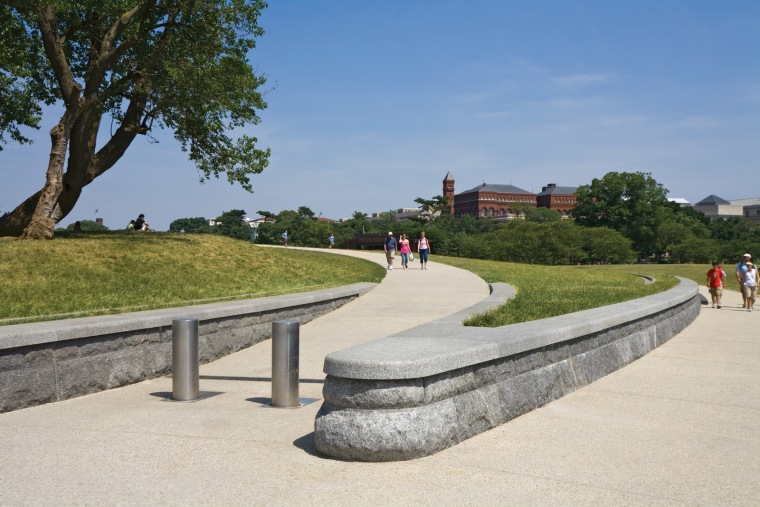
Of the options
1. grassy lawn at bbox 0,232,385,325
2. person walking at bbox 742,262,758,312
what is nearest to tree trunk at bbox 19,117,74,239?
grassy lawn at bbox 0,232,385,325

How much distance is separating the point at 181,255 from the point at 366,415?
13499 millimetres

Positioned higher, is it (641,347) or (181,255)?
(181,255)

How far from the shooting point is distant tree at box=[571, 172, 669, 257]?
319ft

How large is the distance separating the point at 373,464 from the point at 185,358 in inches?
107

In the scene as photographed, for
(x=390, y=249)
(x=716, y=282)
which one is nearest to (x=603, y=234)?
(x=390, y=249)

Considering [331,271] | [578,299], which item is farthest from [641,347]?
[331,271]

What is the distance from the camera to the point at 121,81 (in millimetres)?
21078

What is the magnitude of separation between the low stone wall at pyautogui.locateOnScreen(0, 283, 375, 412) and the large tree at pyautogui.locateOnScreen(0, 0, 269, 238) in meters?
10.8

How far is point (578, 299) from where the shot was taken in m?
12.3

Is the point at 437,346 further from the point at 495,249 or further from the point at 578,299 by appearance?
the point at 495,249

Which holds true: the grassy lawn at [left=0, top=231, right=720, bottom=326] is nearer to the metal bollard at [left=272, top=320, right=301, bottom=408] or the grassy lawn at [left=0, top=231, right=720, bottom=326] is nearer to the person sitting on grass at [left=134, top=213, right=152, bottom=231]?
the metal bollard at [left=272, top=320, right=301, bottom=408]

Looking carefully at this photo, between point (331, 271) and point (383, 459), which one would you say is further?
point (331, 271)

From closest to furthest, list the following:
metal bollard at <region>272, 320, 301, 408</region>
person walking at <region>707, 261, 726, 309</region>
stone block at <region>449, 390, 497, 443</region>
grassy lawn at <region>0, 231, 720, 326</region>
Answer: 1. stone block at <region>449, 390, 497, 443</region>
2. metal bollard at <region>272, 320, 301, 408</region>
3. grassy lawn at <region>0, 231, 720, 326</region>
4. person walking at <region>707, 261, 726, 309</region>

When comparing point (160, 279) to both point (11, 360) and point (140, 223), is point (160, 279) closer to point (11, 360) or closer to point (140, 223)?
point (11, 360)
